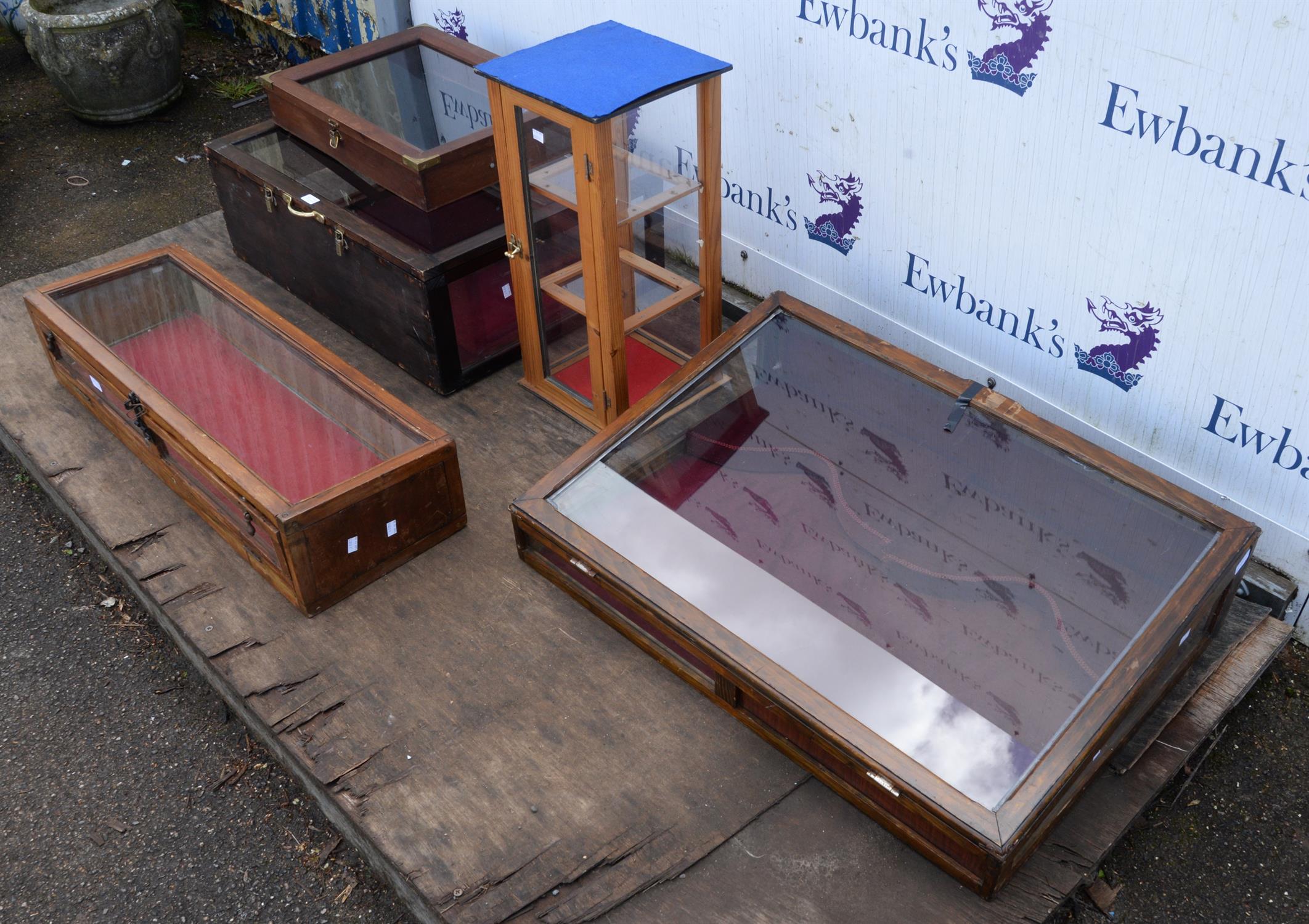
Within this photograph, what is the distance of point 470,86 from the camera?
183 inches

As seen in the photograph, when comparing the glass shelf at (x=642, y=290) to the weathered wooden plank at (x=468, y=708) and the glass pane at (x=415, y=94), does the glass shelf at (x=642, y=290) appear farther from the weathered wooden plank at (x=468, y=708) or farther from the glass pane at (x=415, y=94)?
the glass pane at (x=415, y=94)

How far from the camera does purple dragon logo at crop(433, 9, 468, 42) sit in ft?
17.6

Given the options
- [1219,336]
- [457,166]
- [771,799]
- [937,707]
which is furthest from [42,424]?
[1219,336]

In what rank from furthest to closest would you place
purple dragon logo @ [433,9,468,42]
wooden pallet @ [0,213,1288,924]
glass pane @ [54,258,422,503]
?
purple dragon logo @ [433,9,468,42], glass pane @ [54,258,422,503], wooden pallet @ [0,213,1288,924]

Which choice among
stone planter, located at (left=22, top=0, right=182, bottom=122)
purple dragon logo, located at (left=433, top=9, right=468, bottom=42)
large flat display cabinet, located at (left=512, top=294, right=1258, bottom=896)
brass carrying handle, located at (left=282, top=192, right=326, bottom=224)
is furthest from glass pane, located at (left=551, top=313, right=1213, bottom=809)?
stone planter, located at (left=22, top=0, right=182, bottom=122)

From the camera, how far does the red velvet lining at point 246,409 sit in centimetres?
365

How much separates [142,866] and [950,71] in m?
3.22

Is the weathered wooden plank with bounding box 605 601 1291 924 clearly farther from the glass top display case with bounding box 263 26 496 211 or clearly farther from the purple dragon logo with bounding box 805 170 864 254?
the glass top display case with bounding box 263 26 496 211

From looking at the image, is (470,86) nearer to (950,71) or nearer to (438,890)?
(950,71)

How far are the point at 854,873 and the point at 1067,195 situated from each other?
1995mm

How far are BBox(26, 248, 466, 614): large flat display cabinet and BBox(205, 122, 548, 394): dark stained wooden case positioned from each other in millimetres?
368

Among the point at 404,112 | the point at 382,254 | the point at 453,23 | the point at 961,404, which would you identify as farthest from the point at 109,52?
the point at 961,404

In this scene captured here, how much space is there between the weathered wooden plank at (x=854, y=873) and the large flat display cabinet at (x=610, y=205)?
1.62 m

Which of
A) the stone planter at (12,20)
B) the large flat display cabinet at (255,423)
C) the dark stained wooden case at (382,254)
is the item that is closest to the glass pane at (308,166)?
the dark stained wooden case at (382,254)
